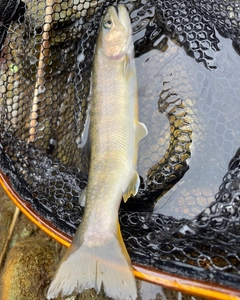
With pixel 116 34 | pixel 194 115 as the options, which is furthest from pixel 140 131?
pixel 116 34

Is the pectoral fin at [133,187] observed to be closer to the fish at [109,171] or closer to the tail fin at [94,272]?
the fish at [109,171]

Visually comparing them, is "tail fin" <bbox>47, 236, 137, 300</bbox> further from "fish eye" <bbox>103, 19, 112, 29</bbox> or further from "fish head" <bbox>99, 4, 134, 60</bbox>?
"fish eye" <bbox>103, 19, 112, 29</bbox>

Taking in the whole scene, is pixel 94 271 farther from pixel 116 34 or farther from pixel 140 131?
pixel 116 34

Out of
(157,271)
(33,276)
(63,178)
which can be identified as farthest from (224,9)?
(33,276)

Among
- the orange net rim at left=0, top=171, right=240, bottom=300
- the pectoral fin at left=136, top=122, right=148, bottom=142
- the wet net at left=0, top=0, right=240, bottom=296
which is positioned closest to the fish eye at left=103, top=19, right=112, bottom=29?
the wet net at left=0, top=0, right=240, bottom=296

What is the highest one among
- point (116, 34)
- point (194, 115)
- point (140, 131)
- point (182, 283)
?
point (116, 34)

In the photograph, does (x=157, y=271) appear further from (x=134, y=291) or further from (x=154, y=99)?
(x=154, y=99)

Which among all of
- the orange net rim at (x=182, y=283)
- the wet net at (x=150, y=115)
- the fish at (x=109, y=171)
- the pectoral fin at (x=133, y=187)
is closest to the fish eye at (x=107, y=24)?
the fish at (x=109, y=171)
